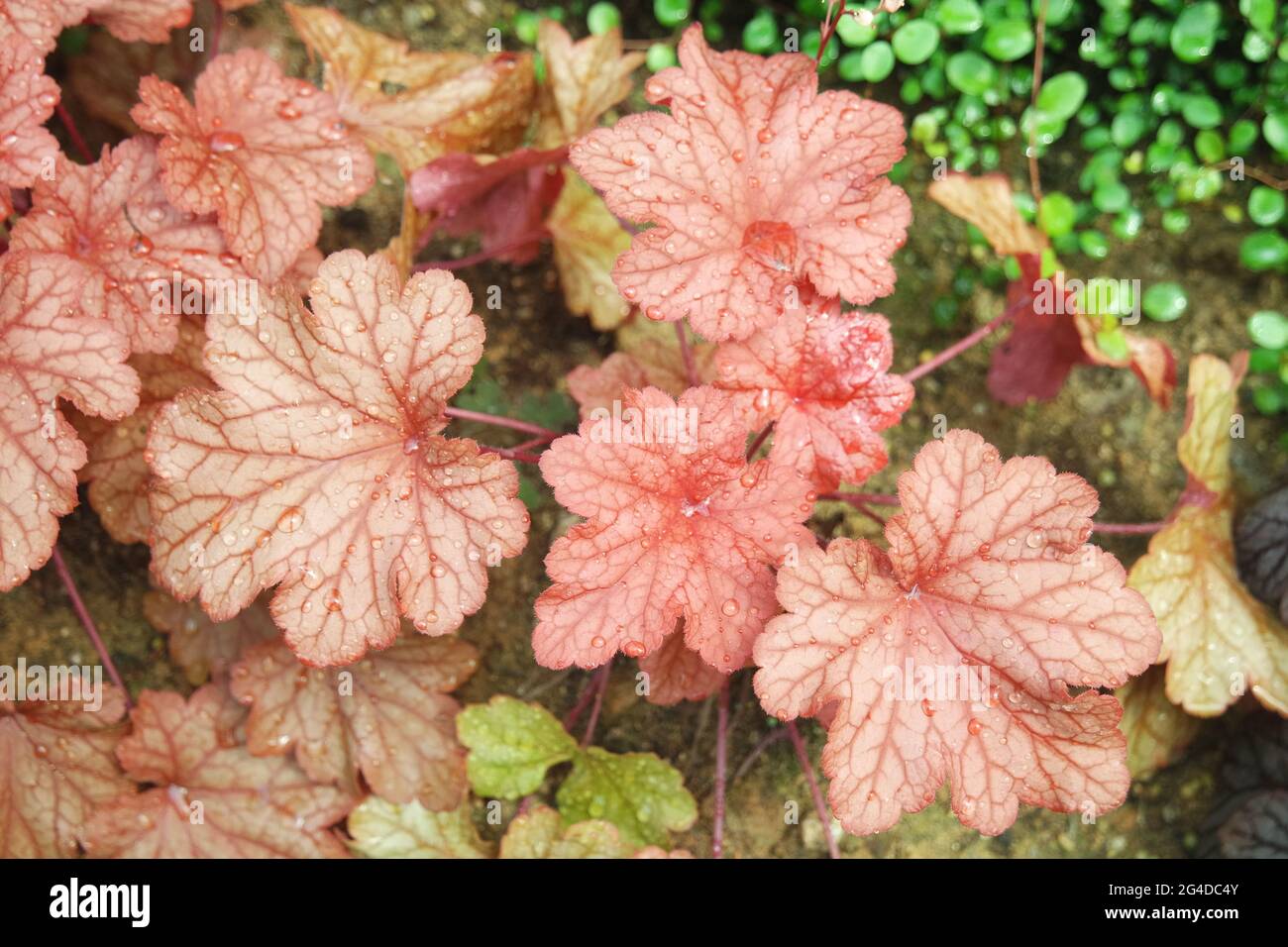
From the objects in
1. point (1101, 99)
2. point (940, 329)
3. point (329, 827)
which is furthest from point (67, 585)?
point (1101, 99)

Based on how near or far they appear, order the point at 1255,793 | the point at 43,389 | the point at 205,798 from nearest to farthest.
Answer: the point at 43,389, the point at 205,798, the point at 1255,793

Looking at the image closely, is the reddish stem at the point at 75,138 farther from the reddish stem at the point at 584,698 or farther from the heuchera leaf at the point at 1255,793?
the heuchera leaf at the point at 1255,793

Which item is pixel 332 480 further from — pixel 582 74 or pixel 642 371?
pixel 582 74

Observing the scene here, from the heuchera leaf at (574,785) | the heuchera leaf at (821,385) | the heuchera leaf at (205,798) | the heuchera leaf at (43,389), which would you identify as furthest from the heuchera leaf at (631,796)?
the heuchera leaf at (43,389)

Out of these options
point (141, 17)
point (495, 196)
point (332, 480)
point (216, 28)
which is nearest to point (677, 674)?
point (332, 480)

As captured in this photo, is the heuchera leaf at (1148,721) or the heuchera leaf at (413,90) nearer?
the heuchera leaf at (413,90)
